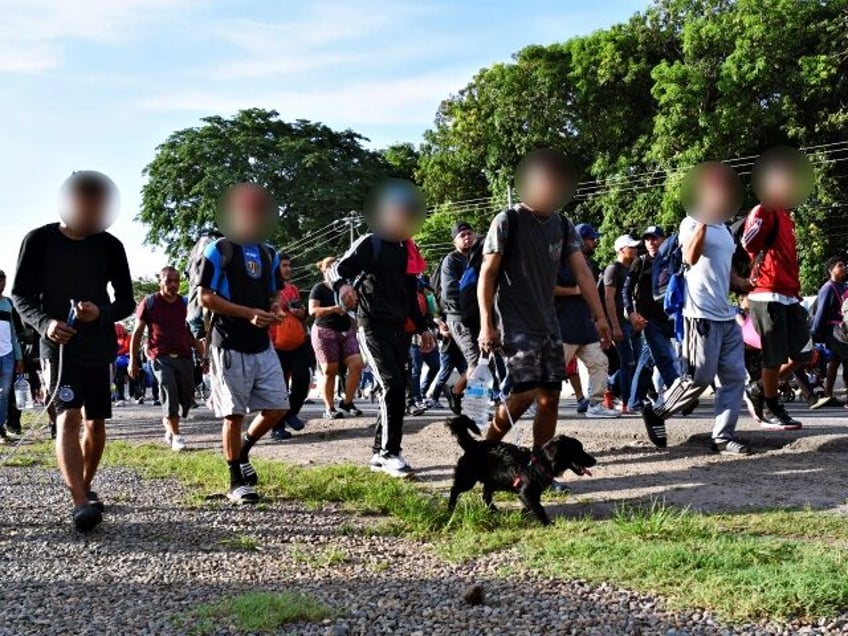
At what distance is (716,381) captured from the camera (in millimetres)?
6977

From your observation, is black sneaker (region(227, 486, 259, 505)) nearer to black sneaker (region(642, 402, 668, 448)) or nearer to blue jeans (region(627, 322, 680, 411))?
black sneaker (region(642, 402, 668, 448))

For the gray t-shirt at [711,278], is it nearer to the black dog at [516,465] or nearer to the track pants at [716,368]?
the track pants at [716,368]

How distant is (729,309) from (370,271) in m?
2.65

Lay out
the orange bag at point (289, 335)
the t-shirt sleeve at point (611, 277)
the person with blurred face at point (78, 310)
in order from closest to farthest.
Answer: the person with blurred face at point (78, 310) → the t-shirt sleeve at point (611, 277) → the orange bag at point (289, 335)

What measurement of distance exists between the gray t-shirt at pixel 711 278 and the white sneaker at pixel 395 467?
2360 mm

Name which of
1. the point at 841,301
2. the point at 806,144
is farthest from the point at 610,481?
the point at 806,144

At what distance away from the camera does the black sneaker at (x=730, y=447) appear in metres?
6.69

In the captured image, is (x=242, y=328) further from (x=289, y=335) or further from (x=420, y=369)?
(x=420, y=369)

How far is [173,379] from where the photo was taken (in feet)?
32.4

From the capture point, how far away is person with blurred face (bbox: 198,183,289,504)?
5926 mm

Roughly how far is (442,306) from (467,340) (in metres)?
0.83

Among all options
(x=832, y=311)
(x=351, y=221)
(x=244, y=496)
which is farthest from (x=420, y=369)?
(x=351, y=221)

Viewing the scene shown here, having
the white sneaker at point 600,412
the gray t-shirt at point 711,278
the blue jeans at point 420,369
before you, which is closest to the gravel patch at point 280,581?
the gray t-shirt at point 711,278

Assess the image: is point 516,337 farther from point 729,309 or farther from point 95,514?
point 95,514
